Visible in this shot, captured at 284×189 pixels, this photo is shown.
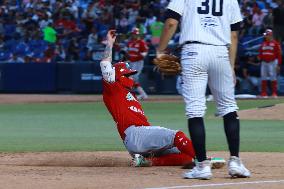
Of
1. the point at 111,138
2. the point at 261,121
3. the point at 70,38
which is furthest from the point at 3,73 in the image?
the point at 111,138

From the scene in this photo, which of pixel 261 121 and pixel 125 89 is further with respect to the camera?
pixel 261 121

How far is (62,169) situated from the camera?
8.81 metres

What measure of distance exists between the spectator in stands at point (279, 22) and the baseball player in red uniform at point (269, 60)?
134 centimetres

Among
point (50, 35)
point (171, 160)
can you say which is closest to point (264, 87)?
point (50, 35)

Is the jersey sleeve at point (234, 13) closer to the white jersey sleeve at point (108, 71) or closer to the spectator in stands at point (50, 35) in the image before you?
the white jersey sleeve at point (108, 71)

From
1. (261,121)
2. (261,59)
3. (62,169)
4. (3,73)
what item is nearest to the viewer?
(62,169)

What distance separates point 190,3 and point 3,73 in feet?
69.4

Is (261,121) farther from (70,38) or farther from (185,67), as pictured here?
(70,38)

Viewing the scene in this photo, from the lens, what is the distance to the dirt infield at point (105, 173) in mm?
7223

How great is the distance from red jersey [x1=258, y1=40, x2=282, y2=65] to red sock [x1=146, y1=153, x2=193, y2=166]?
15125mm

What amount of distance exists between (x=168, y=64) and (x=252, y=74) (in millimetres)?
17828

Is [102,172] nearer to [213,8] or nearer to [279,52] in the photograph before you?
[213,8]

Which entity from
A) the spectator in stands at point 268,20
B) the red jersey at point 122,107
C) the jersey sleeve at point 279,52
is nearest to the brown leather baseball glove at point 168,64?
the red jersey at point 122,107

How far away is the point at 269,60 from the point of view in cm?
2398
